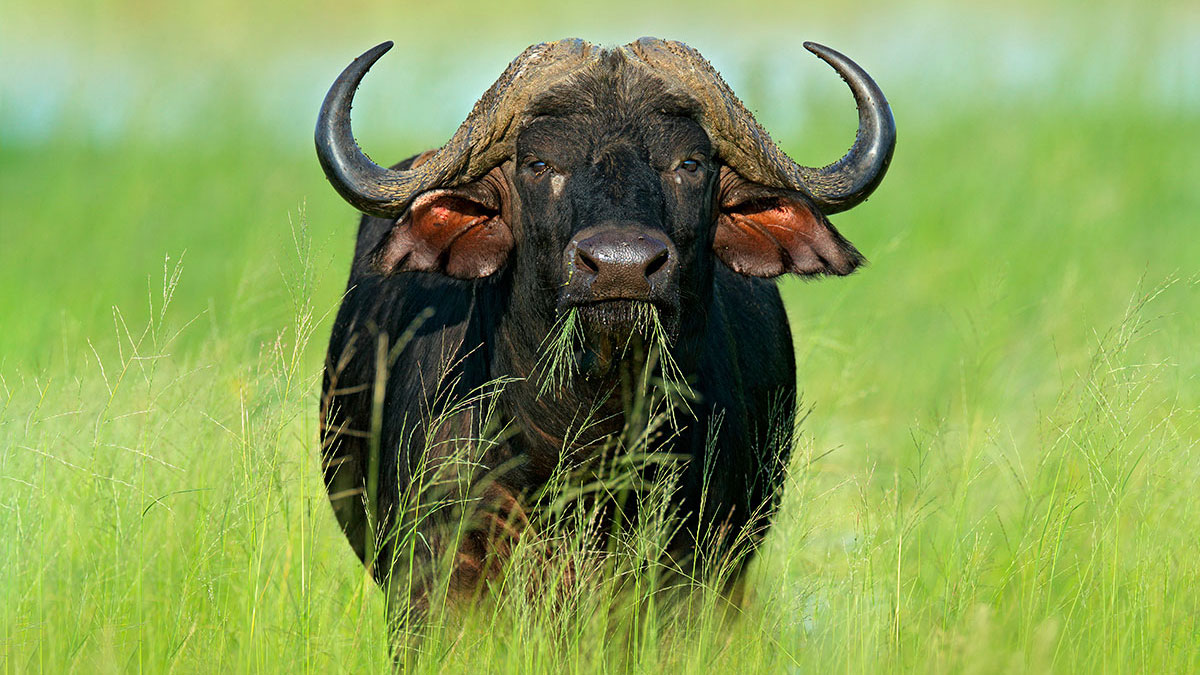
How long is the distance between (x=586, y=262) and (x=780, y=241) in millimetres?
1016

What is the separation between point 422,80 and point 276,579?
1062 centimetres

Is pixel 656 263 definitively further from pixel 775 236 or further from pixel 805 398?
pixel 805 398

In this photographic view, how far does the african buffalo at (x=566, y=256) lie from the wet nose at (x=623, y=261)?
0.29 ft

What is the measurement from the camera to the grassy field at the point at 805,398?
3713 millimetres

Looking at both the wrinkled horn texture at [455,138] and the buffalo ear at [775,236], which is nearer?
the wrinkled horn texture at [455,138]

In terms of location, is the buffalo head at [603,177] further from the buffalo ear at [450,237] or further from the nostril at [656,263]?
the nostril at [656,263]

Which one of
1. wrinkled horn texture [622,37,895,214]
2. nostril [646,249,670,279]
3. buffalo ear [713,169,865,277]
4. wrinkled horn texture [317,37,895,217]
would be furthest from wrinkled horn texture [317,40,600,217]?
nostril [646,249,670,279]

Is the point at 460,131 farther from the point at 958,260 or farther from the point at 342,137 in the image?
the point at 958,260

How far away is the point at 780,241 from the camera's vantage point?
4465mm

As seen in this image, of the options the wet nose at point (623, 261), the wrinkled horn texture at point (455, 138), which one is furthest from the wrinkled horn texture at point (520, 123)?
the wet nose at point (623, 261)

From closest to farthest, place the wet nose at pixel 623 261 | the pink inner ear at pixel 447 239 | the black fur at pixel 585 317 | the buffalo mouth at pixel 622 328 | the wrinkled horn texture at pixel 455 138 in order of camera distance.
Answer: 1. the wet nose at pixel 623 261
2. the buffalo mouth at pixel 622 328
3. the black fur at pixel 585 317
4. the wrinkled horn texture at pixel 455 138
5. the pink inner ear at pixel 447 239

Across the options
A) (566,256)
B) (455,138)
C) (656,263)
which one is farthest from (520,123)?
(656,263)

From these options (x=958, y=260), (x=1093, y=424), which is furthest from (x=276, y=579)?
(x=958, y=260)

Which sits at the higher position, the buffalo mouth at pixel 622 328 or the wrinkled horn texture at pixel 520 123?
the wrinkled horn texture at pixel 520 123
